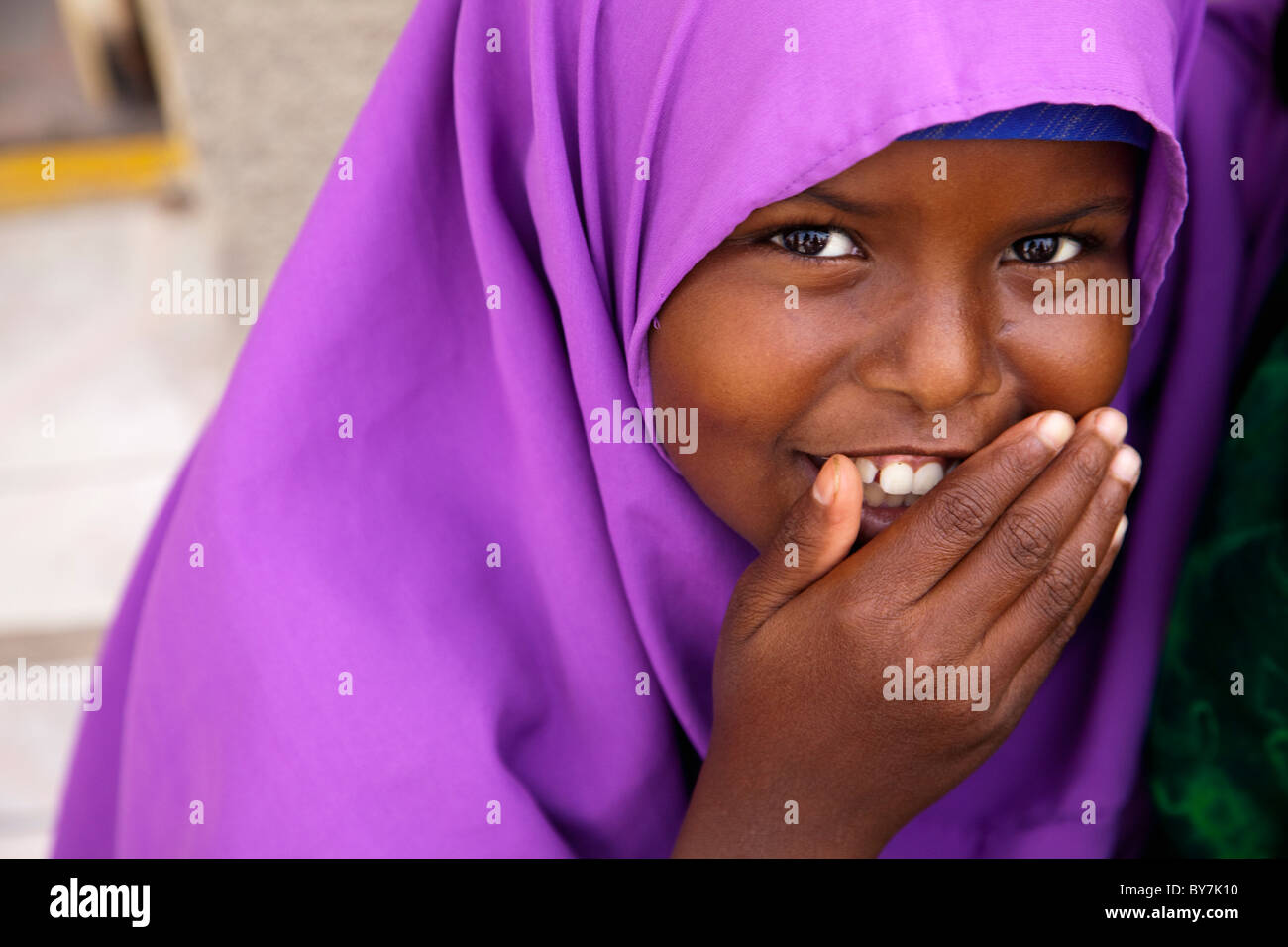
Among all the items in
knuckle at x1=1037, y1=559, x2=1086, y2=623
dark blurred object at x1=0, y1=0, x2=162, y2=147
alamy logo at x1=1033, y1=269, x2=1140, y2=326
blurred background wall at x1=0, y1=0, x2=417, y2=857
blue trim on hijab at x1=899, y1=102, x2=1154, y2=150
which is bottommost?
knuckle at x1=1037, y1=559, x2=1086, y2=623

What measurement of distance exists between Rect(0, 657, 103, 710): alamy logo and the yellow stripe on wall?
8.83 ft

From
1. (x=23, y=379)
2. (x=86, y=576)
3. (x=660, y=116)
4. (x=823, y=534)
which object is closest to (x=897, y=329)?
(x=823, y=534)

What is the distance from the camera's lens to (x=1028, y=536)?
1010 mm

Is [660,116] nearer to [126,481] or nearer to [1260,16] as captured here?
[1260,16]

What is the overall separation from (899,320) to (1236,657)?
47 cm

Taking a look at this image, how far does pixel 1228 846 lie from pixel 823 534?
A: 1.71 ft

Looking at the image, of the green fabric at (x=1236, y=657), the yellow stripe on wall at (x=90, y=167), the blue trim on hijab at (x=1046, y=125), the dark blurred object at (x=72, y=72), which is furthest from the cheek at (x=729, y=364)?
the dark blurred object at (x=72, y=72)

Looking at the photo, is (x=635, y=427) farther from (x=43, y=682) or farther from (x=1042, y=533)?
(x=43, y=682)

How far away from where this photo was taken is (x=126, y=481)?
3.06 m

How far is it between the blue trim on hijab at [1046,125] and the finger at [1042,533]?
249 millimetres

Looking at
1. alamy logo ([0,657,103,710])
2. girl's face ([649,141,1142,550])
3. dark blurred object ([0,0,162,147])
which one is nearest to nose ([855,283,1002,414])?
girl's face ([649,141,1142,550])

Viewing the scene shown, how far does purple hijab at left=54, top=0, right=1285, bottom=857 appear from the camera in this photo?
1.12 m
